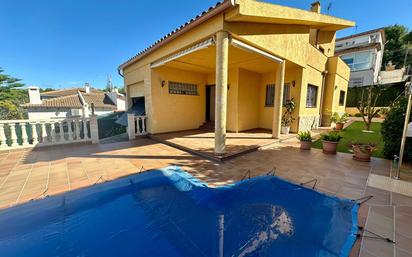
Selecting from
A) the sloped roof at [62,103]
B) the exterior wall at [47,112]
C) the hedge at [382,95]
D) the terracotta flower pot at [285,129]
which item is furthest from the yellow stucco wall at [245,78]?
the exterior wall at [47,112]

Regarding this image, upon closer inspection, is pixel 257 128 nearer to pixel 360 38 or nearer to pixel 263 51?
pixel 263 51

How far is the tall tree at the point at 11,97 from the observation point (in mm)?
24516

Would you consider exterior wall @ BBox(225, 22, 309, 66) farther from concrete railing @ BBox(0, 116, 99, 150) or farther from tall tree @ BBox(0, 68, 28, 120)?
tall tree @ BBox(0, 68, 28, 120)

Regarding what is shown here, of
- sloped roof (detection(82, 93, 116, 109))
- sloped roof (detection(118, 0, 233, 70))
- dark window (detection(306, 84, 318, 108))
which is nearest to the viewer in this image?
sloped roof (detection(118, 0, 233, 70))

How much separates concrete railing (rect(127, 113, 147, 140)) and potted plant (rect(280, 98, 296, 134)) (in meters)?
8.63

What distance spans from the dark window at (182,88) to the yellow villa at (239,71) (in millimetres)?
63

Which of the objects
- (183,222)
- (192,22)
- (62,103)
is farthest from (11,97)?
(183,222)

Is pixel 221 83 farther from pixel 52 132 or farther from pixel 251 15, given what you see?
pixel 52 132

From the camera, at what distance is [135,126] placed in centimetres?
1003

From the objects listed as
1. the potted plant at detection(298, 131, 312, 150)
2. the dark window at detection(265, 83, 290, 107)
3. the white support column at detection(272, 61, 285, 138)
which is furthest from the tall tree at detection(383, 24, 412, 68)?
the potted plant at detection(298, 131, 312, 150)

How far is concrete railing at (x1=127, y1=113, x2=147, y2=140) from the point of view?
9453 millimetres

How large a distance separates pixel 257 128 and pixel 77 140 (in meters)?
11.0

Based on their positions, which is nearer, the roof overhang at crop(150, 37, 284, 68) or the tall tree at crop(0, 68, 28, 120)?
the roof overhang at crop(150, 37, 284, 68)

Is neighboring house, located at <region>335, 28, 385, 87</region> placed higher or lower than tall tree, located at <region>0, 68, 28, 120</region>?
higher
